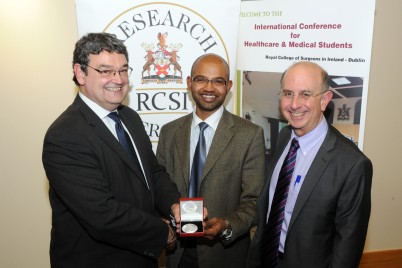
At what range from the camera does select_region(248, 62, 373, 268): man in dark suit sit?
1.83 m

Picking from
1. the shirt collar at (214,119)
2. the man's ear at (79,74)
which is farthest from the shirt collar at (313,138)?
the man's ear at (79,74)

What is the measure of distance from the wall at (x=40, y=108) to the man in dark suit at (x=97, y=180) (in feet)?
4.27

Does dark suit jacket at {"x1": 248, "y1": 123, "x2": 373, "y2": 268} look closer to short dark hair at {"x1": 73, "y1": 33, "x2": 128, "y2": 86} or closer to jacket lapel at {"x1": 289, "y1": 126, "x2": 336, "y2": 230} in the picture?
jacket lapel at {"x1": 289, "y1": 126, "x2": 336, "y2": 230}

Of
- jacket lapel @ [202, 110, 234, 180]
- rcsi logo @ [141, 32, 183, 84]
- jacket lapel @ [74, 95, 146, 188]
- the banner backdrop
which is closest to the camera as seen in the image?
jacket lapel @ [74, 95, 146, 188]

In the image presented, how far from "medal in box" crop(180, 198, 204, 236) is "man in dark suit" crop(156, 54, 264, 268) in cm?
18

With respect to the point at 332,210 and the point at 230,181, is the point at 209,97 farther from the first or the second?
the point at 332,210

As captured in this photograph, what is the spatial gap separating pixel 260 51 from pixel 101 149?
171cm

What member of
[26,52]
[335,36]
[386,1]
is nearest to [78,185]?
[26,52]

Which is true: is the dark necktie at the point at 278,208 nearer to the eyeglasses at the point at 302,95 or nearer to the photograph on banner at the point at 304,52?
the eyeglasses at the point at 302,95

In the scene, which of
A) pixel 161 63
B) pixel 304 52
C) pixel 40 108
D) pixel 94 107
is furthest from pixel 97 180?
pixel 304 52

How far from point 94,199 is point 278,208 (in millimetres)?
1075

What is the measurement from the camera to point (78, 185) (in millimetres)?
1812

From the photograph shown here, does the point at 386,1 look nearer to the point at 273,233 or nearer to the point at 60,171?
the point at 273,233

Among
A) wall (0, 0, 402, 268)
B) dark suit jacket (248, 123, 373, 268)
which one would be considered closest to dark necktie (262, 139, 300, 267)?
dark suit jacket (248, 123, 373, 268)
